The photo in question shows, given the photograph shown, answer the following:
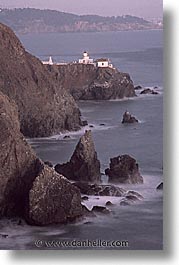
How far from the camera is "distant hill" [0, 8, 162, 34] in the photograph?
10.7ft

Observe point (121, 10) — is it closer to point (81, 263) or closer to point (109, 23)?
point (109, 23)

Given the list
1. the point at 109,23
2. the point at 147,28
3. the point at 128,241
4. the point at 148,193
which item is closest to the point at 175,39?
the point at 147,28

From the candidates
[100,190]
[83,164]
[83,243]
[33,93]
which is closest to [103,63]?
[33,93]

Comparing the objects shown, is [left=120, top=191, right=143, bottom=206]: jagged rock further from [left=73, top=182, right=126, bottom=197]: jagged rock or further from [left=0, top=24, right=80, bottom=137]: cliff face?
[left=0, top=24, right=80, bottom=137]: cliff face

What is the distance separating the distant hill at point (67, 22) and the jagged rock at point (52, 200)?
2.35 ft

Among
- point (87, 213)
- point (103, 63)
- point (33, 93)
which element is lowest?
point (87, 213)

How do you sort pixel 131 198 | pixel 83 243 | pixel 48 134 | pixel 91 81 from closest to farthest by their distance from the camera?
pixel 83 243 < pixel 131 198 < pixel 48 134 < pixel 91 81

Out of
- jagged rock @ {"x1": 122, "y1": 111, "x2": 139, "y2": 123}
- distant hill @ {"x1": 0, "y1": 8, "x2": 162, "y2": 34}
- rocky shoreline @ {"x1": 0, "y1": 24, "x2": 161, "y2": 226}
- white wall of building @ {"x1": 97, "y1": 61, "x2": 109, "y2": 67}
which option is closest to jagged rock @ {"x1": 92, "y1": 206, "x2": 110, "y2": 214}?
rocky shoreline @ {"x1": 0, "y1": 24, "x2": 161, "y2": 226}

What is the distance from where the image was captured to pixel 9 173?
3115mm

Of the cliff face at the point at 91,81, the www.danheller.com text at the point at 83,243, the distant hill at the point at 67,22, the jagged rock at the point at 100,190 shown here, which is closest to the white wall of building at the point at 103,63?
the cliff face at the point at 91,81

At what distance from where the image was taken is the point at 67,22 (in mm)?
3289

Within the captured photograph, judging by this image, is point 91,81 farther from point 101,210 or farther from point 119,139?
point 101,210

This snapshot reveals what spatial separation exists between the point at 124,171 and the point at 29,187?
45cm

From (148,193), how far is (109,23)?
2.82 feet
